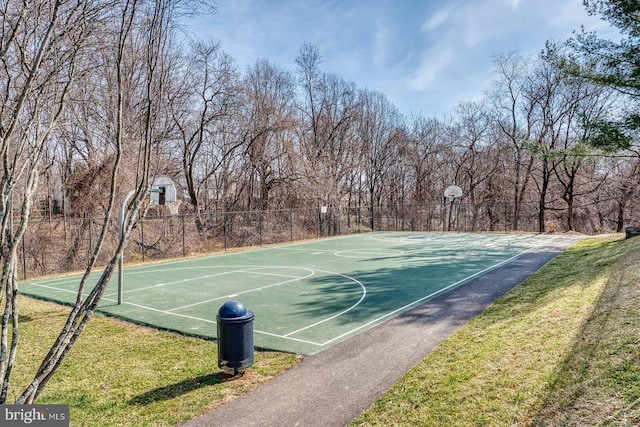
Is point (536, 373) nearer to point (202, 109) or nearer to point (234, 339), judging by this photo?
point (234, 339)

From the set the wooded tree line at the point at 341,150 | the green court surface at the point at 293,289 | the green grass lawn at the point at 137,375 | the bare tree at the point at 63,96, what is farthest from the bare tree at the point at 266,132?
the bare tree at the point at 63,96

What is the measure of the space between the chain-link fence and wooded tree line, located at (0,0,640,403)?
3.73ft

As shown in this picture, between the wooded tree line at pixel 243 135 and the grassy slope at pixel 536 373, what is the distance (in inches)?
121

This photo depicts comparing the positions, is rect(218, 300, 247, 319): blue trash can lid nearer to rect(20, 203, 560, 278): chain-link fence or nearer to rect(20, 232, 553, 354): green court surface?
rect(20, 232, 553, 354): green court surface

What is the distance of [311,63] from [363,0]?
762 inches

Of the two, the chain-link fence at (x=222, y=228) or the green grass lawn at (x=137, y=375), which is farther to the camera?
the chain-link fence at (x=222, y=228)

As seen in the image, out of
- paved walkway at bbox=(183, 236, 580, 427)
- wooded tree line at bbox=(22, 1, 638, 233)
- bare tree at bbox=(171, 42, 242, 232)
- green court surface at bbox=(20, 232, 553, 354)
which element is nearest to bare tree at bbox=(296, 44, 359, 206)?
wooded tree line at bbox=(22, 1, 638, 233)

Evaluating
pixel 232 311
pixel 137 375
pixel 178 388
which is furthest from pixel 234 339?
pixel 137 375

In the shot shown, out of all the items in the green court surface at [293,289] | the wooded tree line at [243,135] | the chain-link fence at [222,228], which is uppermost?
the wooded tree line at [243,135]

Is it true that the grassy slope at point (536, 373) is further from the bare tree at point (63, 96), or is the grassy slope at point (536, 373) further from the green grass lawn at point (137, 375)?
the bare tree at point (63, 96)

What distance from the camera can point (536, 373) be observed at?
3.93 meters

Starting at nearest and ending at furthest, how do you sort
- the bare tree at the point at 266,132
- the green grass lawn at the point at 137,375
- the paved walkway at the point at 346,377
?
the paved walkway at the point at 346,377 < the green grass lawn at the point at 137,375 < the bare tree at the point at 266,132

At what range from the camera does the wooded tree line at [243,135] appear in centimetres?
218

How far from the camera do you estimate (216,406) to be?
4.05 meters
